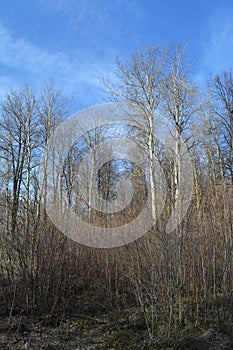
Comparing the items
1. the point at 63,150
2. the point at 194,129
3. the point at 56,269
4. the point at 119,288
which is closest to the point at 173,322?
the point at 119,288

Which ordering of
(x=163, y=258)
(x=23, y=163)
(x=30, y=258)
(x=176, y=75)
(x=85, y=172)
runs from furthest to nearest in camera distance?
1. (x=23, y=163)
2. (x=176, y=75)
3. (x=85, y=172)
4. (x=30, y=258)
5. (x=163, y=258)

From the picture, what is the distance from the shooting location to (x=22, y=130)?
16.5 meters

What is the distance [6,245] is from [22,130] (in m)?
12.8

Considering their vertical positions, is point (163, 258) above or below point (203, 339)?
above

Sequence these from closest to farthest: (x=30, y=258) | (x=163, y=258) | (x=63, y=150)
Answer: (x=163, y=258) < (x=30, y=258) < (x=63, y=150)

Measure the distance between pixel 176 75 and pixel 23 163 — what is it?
29.5 ft

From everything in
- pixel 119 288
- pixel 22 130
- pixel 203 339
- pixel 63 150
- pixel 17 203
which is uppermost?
pixel 22 130

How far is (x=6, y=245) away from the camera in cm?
473

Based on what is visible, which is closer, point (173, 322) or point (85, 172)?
point (173, 322)

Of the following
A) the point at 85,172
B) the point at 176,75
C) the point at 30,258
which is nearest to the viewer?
the point at 30,258

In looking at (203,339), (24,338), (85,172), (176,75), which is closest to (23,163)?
(85,172)

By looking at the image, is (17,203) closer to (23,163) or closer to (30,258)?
(30,258)

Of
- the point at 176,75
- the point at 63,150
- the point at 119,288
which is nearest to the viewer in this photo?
the point at 119,288

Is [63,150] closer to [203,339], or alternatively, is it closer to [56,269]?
[56,269]
